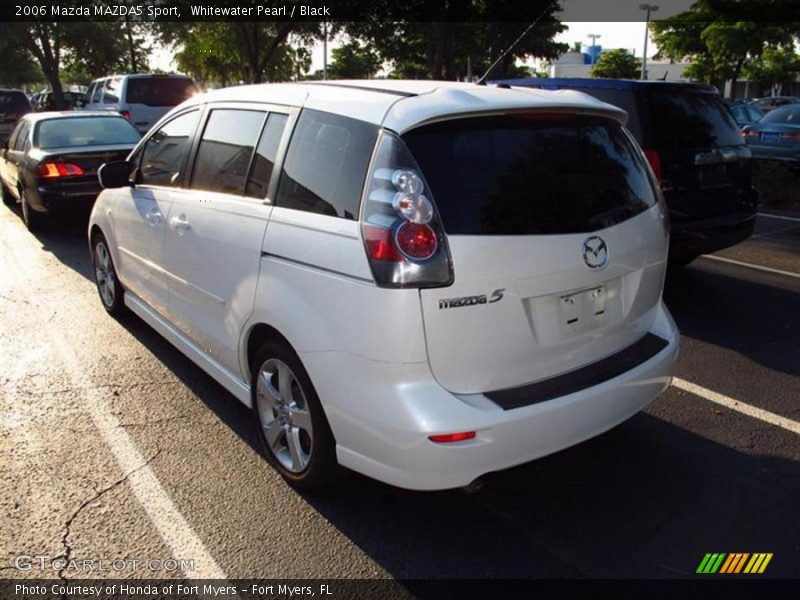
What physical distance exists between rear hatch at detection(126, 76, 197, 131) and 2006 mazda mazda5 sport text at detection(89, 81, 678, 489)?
1339 centimetres

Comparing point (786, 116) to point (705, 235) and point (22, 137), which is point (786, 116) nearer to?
point (705, 235)

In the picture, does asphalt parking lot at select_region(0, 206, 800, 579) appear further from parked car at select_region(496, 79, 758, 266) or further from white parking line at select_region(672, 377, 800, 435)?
parked car at select_region(496, 79, 758, 266)

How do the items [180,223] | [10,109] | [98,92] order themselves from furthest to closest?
[10,109]
[98,92]
[180,223]

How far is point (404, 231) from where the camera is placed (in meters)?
2.62

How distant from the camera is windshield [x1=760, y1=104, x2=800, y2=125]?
1364 centimetres

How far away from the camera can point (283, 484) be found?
341cm

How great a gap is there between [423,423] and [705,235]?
414 cm

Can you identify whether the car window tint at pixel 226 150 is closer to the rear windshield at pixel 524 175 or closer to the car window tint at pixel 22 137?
A: the rear windshield at pixel 524 175

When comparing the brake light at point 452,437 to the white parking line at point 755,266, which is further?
the white parking line at point 755,266

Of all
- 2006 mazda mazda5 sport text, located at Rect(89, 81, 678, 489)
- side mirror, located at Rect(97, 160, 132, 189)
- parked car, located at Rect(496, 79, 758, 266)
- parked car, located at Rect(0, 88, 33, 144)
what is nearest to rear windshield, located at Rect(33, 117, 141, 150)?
side mirror, located at Rect(97, 160, 132, 189)

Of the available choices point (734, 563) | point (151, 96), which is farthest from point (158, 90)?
point (734, 563)

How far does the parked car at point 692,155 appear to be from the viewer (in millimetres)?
5715

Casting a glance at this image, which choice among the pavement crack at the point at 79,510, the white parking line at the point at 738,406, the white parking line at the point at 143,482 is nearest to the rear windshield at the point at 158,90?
the white parking line at the point at 143,482

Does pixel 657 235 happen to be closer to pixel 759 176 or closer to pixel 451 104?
pixel 451 104
